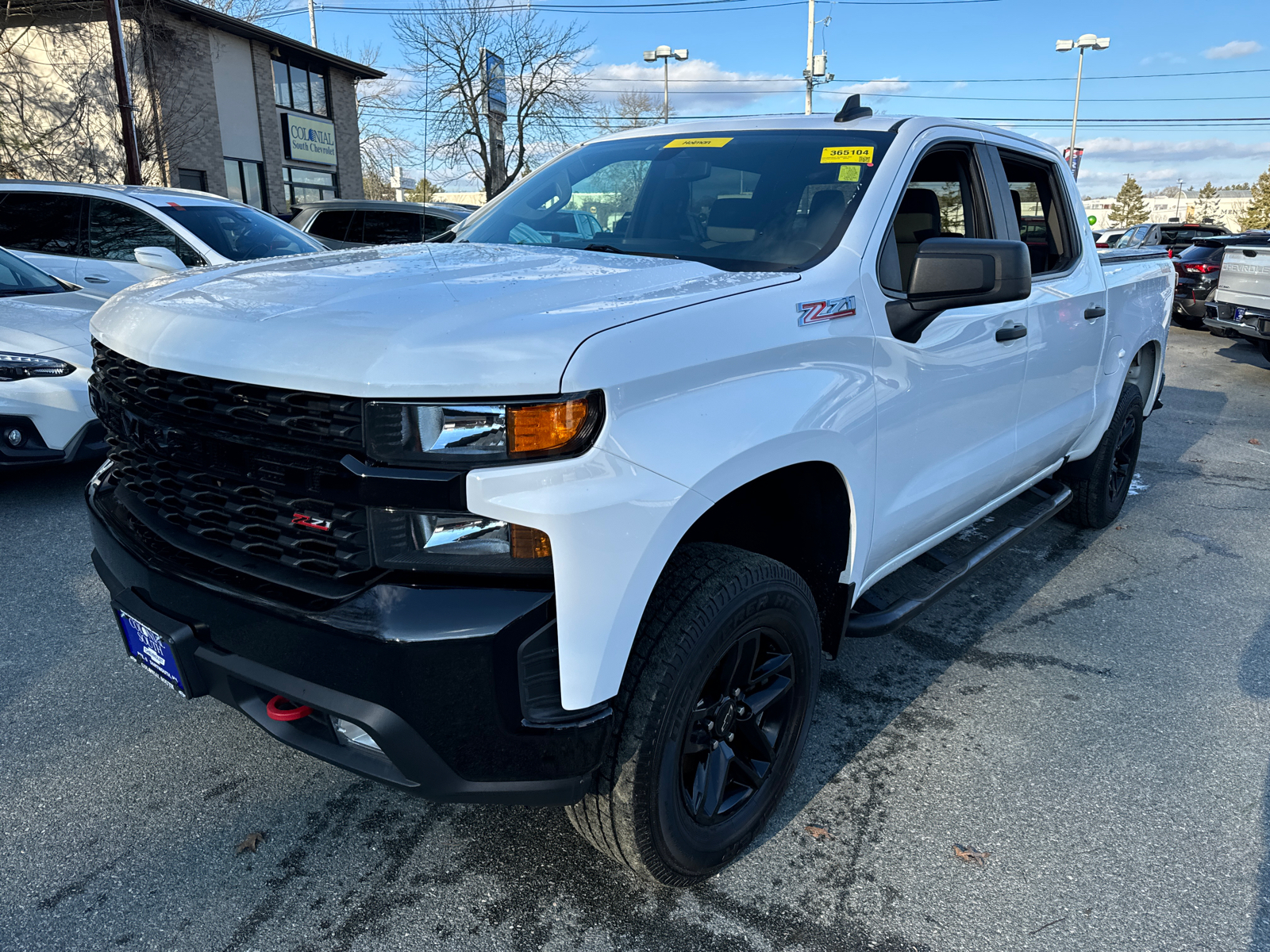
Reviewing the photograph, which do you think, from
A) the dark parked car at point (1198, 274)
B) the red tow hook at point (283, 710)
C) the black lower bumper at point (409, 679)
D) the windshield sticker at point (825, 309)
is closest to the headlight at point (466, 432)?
the black lower bumper at point (409, 679)

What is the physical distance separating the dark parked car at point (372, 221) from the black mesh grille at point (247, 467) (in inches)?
443

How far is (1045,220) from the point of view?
159 inches

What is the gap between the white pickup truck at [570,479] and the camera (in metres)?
1.66

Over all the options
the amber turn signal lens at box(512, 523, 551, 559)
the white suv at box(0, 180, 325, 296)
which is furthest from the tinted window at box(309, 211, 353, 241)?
the amber turn signal lens at box(512, 523, 551, 559)

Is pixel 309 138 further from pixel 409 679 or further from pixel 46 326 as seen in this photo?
pixel 409 679

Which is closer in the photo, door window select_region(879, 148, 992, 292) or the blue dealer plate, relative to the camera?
the blue dealer plate

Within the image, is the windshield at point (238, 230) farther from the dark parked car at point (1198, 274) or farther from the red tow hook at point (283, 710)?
the dark parked car at point (1198, 274)

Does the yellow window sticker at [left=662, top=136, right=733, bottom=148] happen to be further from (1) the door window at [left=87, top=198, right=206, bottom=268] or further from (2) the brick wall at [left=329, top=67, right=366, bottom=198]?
(2) the brick wall at [left=329, top=67, right=366, bottom=198]

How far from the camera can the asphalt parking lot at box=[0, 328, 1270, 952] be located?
209 centimetres

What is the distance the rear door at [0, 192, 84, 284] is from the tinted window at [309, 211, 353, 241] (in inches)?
217

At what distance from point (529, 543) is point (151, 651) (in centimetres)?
108

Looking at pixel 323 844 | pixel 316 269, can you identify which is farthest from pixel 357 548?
pixel 323 844

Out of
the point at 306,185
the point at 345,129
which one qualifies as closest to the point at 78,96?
the point at 306,185

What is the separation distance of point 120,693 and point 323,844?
1.20 metres
